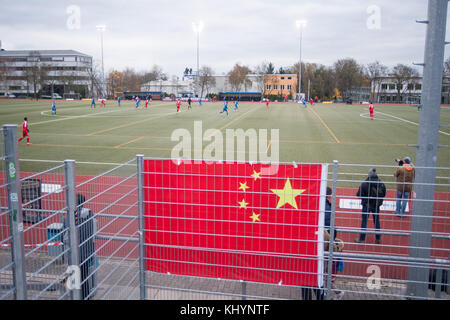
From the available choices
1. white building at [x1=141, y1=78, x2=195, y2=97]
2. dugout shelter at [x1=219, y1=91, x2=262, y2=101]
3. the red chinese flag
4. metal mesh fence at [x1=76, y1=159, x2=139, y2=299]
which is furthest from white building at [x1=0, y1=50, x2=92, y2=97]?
the red chinese flag

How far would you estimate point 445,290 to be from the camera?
21.3 feet

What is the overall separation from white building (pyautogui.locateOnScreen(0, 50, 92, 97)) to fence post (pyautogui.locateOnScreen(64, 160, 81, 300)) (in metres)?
102

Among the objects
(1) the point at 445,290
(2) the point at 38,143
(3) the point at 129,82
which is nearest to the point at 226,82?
(3) the point at 129,82

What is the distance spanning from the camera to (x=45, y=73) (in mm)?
97062

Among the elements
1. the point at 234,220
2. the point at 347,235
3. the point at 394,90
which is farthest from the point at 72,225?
the point at 394,90

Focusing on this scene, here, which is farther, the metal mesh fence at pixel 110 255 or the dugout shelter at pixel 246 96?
the dugout shelter at pixel 246 96

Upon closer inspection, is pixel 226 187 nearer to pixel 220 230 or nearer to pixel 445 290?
pixel 220 230

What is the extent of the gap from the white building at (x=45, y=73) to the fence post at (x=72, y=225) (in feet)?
334

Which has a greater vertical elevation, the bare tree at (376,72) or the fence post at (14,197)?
the bare tree at (376,72)

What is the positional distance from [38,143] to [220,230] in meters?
22.6

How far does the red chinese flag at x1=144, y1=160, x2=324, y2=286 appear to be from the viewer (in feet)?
15.6

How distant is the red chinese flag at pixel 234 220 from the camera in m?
4.77

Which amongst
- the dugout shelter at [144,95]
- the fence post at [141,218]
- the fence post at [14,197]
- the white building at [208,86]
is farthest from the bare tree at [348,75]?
the fence post at [14,197]

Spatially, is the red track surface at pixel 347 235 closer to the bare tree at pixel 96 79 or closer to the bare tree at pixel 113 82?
the bare tree at pixel 96 79
